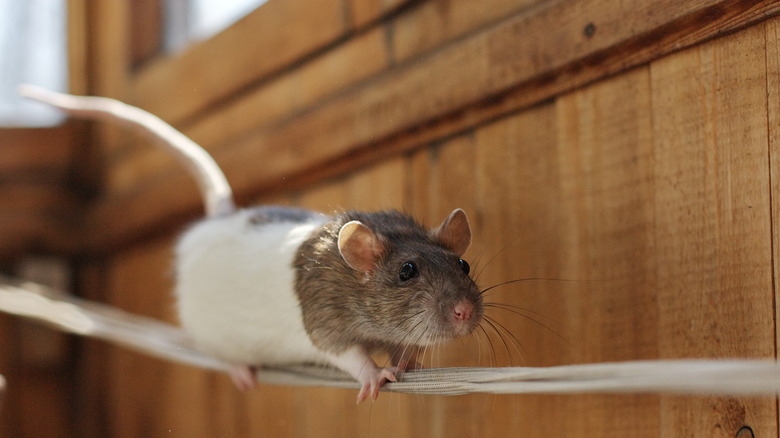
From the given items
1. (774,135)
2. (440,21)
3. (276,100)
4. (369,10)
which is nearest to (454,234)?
(774,135)

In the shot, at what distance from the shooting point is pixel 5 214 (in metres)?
4.49

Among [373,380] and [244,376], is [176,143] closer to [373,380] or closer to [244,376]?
[244,376]

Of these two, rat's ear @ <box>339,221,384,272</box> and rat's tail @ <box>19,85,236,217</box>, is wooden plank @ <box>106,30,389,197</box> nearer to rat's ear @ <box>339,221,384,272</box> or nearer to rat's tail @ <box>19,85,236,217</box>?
rat's tail @ <box>19,85,236,217</box>

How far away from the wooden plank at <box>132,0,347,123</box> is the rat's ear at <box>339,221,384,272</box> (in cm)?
131

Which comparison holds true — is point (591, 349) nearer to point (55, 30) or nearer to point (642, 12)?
point (642, 12)

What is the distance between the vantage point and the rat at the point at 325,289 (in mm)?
1779

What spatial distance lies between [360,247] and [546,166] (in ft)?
1.93

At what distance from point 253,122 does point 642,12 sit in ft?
6.73

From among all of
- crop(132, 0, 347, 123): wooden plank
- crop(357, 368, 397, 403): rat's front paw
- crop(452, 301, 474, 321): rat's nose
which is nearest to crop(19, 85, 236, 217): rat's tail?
crop(132, 0, 347, 123): wooden plank

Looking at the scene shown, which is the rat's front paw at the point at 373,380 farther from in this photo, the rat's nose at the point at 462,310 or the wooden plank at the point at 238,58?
the wooden plank at the point at 238,58

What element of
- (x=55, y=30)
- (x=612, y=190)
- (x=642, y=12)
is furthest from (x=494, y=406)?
(x=55, y=30)

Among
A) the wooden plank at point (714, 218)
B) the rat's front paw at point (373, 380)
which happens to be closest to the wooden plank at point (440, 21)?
the wooden plank at point (714, 218)

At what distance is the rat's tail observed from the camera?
8.72 ft

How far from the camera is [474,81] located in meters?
2.33
